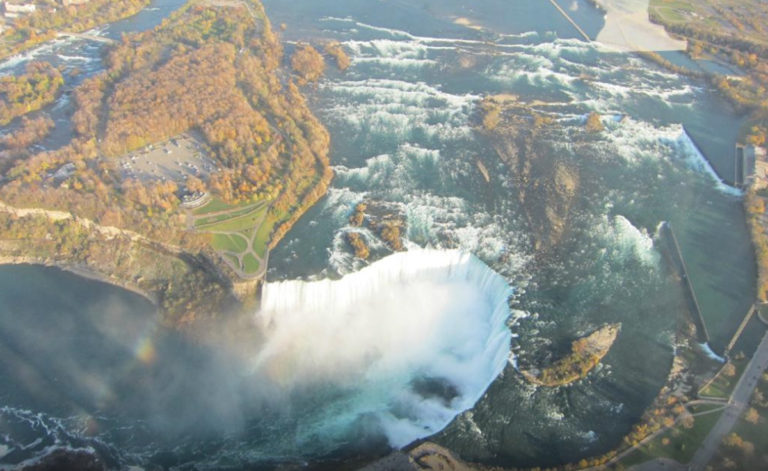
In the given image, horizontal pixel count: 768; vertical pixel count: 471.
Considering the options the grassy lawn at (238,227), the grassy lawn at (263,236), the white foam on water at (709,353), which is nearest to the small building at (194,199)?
the grassy lawn at (238,227)

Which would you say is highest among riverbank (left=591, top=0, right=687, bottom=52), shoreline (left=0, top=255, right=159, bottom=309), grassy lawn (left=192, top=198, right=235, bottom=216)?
riverbank (left=591, top=0, right=687, bottom=52)

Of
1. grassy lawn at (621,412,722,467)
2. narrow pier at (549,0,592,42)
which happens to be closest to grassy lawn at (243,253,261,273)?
grassy lawn at (621,412,722,467)

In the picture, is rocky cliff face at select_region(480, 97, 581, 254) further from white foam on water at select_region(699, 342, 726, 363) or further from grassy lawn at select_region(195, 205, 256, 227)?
grassy lawn at select_region(195, 205, 256, 227)

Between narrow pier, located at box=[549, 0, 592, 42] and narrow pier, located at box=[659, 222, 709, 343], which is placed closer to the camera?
narrow pier, located at box=[659, 222, 709, 343]

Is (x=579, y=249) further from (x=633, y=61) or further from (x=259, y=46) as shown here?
(x=259, y=46)

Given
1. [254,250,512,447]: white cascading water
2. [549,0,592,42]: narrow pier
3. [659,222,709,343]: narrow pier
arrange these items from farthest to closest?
[549,0,592,42]: narrow pier → [659,222,709,343]: narrow pier → [254,250,512,447]: white cascading water

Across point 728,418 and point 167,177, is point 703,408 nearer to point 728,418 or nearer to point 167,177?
point 728,418

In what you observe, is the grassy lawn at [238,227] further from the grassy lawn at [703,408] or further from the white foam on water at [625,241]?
the grassy lawn at [703,408]
